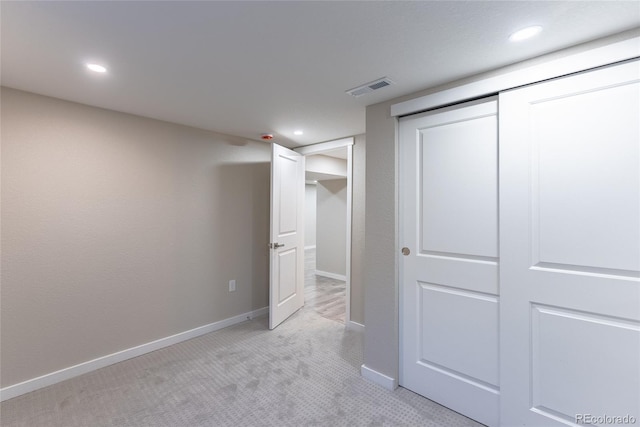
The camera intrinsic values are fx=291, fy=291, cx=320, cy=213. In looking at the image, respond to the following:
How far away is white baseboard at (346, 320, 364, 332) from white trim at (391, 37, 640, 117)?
2.26m

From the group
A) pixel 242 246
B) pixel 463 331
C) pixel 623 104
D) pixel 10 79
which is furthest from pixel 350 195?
pixel 10 79

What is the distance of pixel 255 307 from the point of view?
3.68 m

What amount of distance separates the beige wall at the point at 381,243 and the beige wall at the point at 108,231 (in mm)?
1790

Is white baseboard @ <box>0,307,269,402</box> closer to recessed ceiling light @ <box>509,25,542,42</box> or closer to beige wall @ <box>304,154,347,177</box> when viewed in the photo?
beige wall @ <box>304,154,347,177</box>

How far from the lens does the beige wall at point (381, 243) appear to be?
220 centimetres

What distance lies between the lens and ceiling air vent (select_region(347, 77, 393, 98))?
1922 millimetres

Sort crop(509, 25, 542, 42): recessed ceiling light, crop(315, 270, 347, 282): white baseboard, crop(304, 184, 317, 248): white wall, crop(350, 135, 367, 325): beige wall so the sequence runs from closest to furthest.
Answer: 1. crop(509, 25, 542, 42): recessed ceiling light
2. crop(350, 135, 367, 325): beige wall
3. crop(315, 270, 347, 282): white baseboard
4. crop(304, 184, 317, 248): white wall

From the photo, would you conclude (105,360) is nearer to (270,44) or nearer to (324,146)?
(270,44)

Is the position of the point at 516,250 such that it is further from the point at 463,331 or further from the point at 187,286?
the point at 187,286

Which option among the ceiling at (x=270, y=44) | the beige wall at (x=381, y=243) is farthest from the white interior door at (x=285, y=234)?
the beige wall at (x=381, y=243)

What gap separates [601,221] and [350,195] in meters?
2.13

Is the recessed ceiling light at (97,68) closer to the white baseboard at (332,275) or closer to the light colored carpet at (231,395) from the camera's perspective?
the light colored carpet at (231,395)

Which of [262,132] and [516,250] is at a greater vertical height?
[262,132]

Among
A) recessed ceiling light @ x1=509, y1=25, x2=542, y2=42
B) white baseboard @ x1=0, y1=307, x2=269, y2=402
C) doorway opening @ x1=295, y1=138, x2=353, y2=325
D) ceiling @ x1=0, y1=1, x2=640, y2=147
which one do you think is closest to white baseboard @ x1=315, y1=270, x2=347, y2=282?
doorway opening @ x1=295, y1=138, x2=353, y2=325
